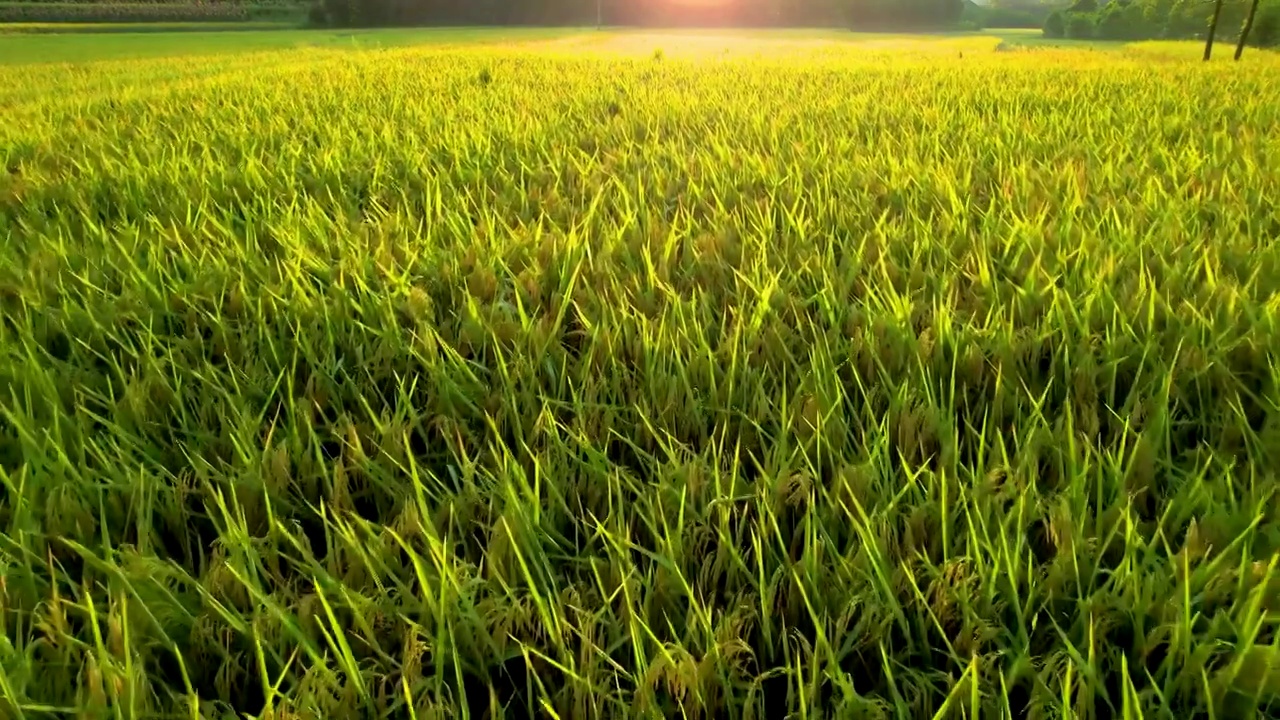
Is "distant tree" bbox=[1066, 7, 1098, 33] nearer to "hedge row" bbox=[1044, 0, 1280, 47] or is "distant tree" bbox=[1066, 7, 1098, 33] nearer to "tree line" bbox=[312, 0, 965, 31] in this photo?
"hedge row" bbox=[1044, 0, 1280, 47]

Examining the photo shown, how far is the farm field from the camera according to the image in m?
0.59

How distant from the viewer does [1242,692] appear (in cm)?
54

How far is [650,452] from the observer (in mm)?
901

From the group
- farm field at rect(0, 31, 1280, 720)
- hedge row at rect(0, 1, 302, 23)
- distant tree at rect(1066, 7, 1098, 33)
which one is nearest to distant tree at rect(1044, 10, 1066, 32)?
distant tree at rect(1066, 7, 1098, 33)

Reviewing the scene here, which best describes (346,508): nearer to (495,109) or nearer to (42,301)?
(42,301)

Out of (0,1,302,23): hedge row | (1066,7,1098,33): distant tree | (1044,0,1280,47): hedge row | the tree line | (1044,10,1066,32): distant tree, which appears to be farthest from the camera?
the tree line

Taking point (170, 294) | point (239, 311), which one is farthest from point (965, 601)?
point (170, 294)

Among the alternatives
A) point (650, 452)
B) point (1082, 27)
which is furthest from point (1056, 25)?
point (650, 452)

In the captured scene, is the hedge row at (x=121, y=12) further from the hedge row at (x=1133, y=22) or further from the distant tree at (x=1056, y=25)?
the distant tree at (x=1056, y=25)

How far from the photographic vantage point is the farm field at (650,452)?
59cm

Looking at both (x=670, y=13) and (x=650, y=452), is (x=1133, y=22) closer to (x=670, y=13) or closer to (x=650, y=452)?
(x=670, y=13)

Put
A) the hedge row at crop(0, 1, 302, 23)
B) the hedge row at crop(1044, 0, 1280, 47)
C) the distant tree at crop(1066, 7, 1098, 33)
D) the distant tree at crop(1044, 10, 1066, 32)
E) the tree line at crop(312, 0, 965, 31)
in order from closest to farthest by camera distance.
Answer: the hedge row at crop(1044, 0, 1280, 47) < the hedge row at crop(0, 1, 302, 23) < the distant tree at crop(1066, 7, 1098, 33) < the distant tree at crop(1044, 10, 1066, 32) < the tree line at crop(312, 0, 965, 31)

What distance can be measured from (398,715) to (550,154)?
242 cm

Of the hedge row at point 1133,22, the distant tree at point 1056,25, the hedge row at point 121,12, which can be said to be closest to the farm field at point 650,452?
the hedge row at point 1133,22
